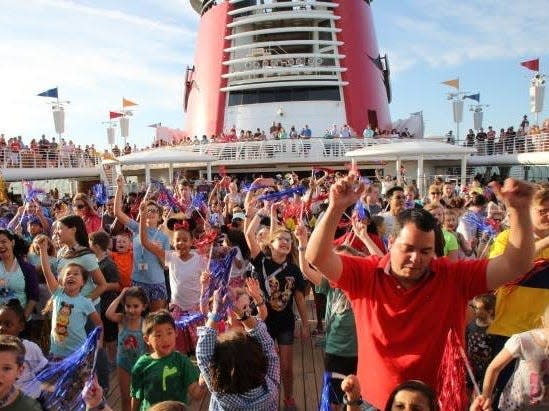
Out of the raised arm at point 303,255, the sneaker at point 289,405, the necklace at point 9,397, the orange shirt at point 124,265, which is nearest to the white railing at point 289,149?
the orange shirt at point 124,265

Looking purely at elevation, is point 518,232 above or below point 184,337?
above

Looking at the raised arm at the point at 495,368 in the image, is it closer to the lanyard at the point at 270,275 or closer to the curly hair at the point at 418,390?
the curly hair at the point at 418,390

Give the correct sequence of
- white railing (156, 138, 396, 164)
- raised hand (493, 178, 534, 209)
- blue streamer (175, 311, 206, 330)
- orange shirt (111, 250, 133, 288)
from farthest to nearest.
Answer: white railing (156, 138, 396, 164), orange shirt (111, 250, 133, 288), blue streamer (175, 311, 206, 330), raised hand (493, 178, 534, 209)

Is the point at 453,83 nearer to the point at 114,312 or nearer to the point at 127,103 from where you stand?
the point at 127,103

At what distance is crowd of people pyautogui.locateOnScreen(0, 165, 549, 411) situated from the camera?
6.95 ft

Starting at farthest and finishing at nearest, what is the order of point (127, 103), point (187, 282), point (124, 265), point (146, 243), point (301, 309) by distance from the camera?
point (127, 103) < point (124, 265) < point (146, 243) < point (187, 282) < point (301, 309)

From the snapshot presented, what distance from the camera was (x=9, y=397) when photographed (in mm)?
2385

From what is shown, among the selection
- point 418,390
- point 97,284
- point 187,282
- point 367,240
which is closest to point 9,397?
point 97,284

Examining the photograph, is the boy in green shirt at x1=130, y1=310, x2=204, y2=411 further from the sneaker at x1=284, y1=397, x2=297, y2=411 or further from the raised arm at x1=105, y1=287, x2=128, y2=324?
the sneaker at x1=284, y1=397, x2=297, y2=411

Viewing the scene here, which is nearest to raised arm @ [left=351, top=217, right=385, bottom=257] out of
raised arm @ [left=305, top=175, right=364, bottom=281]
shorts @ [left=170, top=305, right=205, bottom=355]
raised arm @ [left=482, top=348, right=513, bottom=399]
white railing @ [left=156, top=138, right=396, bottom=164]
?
Answer: raised arm @ [left=482, top=348, right=513, bottom=399]

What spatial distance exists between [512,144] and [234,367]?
2288 centimetres

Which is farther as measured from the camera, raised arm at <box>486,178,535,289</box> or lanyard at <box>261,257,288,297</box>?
lanyard at <box>261,257,288,297</box>

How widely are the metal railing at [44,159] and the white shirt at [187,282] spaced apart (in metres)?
16.4

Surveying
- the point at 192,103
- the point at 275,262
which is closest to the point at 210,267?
the point at 275,262
